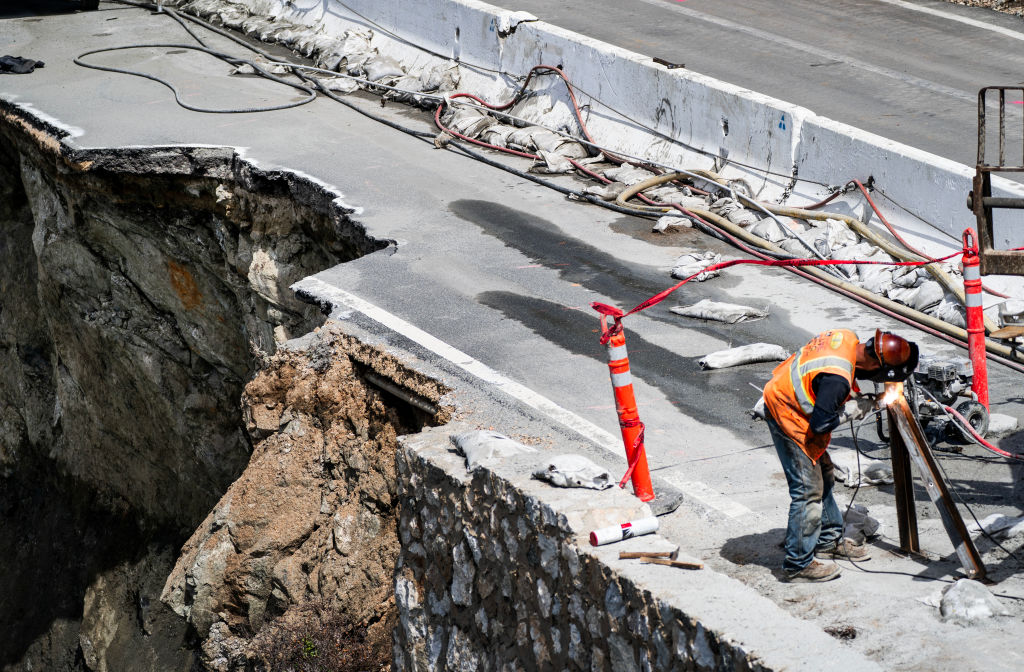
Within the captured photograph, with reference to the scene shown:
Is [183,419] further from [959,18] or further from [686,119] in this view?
[959,18]

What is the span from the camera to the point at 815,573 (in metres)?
5.41

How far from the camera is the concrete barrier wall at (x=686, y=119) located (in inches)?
386

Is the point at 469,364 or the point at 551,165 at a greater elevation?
the point at 551,165

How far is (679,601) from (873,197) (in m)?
6.51

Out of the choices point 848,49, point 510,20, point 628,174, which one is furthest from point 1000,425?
Result: point 510,20

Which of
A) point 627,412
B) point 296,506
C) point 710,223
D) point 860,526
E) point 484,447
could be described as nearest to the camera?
point 860,526

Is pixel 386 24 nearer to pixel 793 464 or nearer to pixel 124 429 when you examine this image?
pixel 124 429

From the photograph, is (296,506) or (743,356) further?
(296,506)

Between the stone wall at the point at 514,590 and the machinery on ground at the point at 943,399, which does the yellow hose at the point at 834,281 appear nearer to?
the machinery on ground at the point at 943,399

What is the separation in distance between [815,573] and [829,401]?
84 centimetres

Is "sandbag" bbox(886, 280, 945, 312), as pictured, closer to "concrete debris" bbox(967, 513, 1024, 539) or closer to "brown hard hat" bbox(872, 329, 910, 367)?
"concrete debris" bbox(967, 513, 1024, 539)

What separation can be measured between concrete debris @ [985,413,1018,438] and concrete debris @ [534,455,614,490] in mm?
2698

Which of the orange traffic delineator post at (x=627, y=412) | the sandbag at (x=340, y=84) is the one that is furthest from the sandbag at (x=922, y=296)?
the sandbag at (x=340, y=84)

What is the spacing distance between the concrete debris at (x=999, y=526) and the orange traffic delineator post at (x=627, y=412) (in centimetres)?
172
